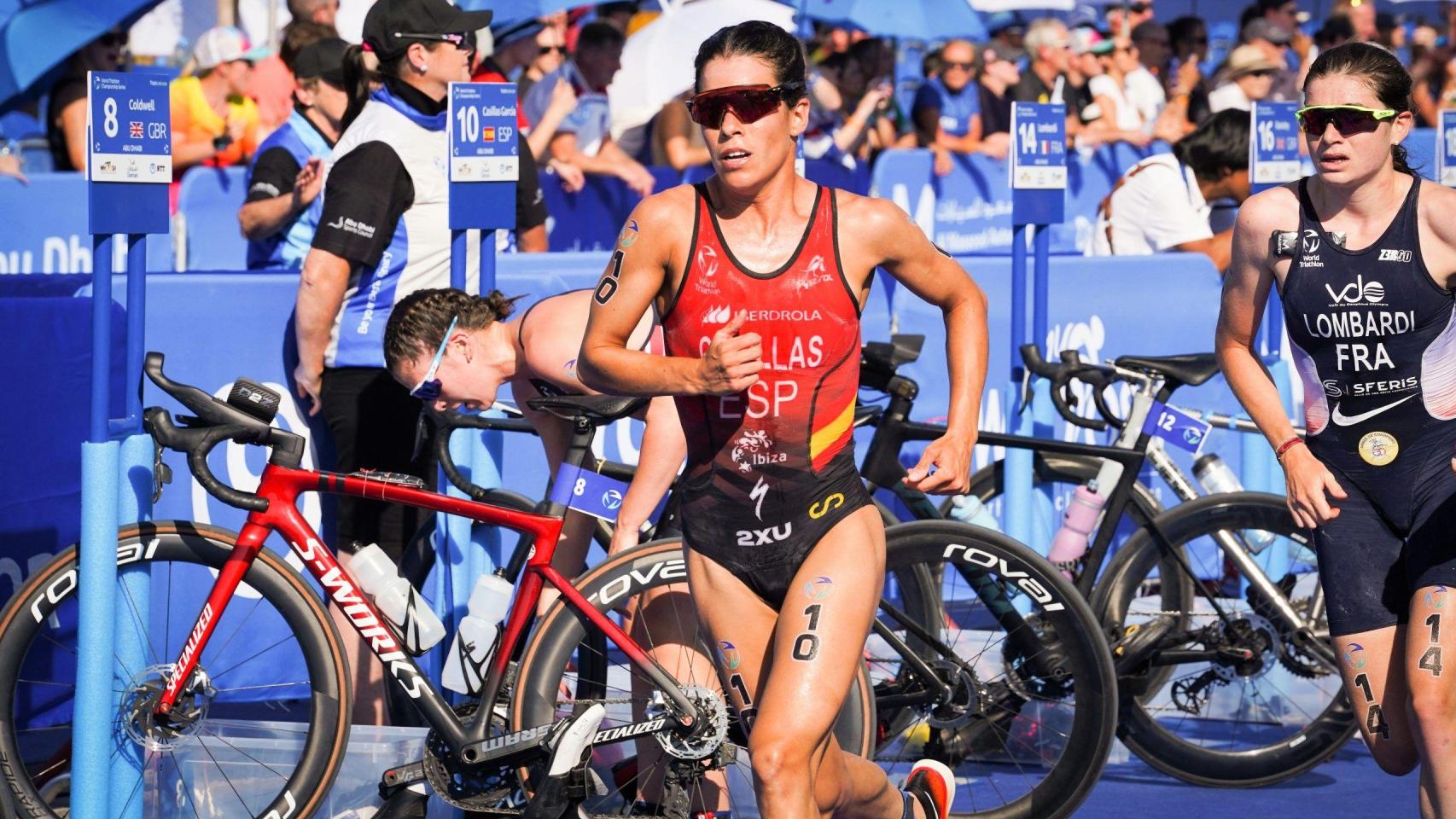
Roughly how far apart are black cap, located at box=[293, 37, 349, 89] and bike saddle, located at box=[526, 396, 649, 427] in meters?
3.00

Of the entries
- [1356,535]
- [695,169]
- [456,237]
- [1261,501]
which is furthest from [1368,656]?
[695,169]

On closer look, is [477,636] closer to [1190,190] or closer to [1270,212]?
[1270,212]

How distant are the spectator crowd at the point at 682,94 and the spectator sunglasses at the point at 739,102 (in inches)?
103

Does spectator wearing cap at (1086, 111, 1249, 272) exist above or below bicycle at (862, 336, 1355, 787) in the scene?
above

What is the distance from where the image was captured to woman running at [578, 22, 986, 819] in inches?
152

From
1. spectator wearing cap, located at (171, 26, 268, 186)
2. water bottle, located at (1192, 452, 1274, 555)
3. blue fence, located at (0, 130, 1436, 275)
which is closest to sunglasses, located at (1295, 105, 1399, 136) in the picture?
water bottle, located at (1192, 452, 1274, 555)

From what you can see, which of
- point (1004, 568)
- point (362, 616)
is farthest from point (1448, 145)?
point (362, 616)

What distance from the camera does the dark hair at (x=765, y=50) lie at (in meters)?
3.89

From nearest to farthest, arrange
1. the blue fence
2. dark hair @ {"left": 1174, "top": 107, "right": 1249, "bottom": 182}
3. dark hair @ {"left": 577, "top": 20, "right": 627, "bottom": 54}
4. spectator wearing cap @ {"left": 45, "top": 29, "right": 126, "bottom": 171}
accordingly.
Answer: dark hair @ {"left": 1174, "top": 107, "right": 1249, "bottom": 182}, spectator wearing cap @ {"left": 45, "top": 29, "right": 126, "bottom": 171}, the blue fence, dark hair @ {"left": 577, "top": 20, "right": 627, "bottom": 54}

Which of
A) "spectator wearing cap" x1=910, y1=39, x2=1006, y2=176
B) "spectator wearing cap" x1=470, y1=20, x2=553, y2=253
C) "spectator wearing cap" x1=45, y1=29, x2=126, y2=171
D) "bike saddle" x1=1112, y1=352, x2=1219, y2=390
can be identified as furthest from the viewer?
"spectator wearing cap" x1=910, y1=39, x2=1006, y2=176

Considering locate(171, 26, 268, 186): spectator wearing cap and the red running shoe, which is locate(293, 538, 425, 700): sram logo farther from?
locate(171, 26, 268, 186): spectator wearing cap

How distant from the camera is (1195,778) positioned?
5.75 metres

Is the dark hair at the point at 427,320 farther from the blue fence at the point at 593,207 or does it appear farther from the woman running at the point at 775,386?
the blue fence at the point at 593,207

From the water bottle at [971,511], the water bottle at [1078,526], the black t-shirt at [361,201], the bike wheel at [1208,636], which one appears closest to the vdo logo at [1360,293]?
the bike wheel at [1208,636]
